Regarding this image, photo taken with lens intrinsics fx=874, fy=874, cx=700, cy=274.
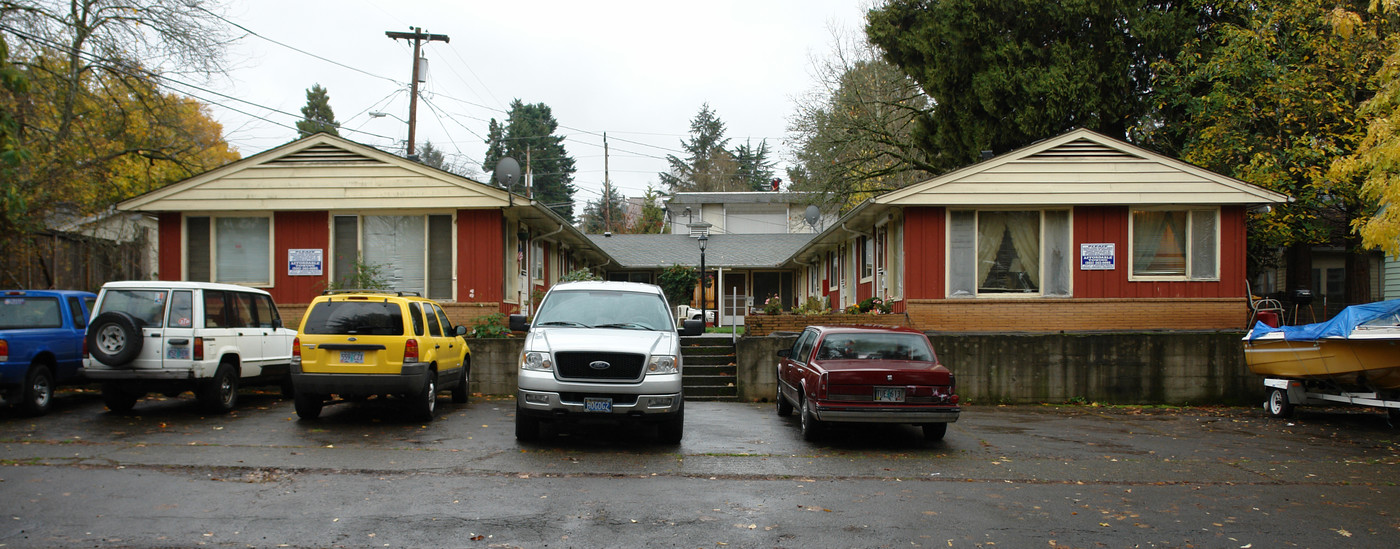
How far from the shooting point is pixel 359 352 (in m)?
11.1

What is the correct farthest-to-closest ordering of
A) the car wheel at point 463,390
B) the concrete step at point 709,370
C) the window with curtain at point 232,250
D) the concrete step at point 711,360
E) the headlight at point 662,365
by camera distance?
the window with curtain at point 232,250 < the concrete step at point 711,360 < the concrete step at point 709,370 < the car wheel at point 463,390 < the headlight at point 662,365

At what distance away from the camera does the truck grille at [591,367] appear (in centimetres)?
967

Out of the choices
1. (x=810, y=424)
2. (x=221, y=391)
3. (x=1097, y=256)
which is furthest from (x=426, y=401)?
(x=1097, y=256)

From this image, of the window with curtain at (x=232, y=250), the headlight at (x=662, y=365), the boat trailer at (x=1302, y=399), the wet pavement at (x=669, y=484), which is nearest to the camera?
the wet pavement at (x=669, y=484)

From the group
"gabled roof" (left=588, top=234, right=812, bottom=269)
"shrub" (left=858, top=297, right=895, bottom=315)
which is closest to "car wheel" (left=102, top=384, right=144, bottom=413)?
"shrub" (left=858, top=297, right=895, bottom=315)

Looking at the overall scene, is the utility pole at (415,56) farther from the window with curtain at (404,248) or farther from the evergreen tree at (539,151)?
the evergreen tree at (539,151)

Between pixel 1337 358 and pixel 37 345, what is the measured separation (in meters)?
17.8

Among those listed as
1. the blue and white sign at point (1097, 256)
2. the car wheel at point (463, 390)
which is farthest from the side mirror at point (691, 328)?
the blue and white sign at point (1097, 256)

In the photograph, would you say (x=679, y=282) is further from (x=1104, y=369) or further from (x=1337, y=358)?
(x=1337, y=358)

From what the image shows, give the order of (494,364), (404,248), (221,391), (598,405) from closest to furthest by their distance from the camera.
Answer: (598,405) < (221,391) < (494,364) < (404,248)

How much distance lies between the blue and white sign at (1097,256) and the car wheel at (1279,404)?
4.00 m

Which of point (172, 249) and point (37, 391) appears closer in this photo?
point (37, 391)

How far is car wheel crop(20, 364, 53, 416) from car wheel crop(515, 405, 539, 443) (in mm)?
6593

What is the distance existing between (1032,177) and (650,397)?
1129 centimetres
